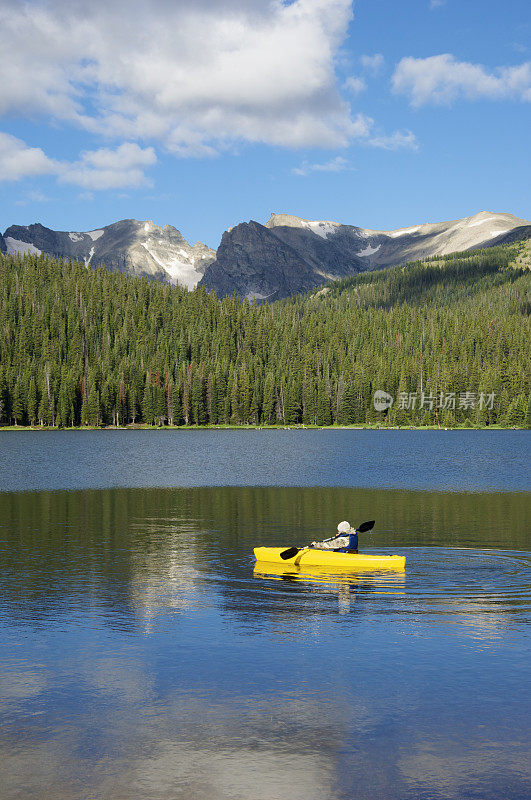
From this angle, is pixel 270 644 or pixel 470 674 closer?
pixel 470 674

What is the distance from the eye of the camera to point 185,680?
65.4 ft

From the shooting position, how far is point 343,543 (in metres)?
35.5

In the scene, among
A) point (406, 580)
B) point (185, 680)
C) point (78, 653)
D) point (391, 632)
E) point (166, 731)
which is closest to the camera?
point (166, 731)

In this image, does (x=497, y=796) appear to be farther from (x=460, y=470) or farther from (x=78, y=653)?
(x=460, y=470)

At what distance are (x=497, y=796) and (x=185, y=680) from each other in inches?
343

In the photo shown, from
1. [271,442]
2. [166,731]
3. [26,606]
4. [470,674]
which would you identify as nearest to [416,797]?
[166,731]

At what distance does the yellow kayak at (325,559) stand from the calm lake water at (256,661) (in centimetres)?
71

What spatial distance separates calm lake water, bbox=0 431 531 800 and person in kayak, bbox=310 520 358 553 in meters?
1.63

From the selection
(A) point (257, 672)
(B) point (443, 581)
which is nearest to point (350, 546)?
(B) point (443, 581)

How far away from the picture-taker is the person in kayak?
116 feet

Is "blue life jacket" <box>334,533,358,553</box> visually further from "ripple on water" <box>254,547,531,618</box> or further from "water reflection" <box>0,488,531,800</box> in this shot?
"water reflection" <box>0,488,531,800</box>

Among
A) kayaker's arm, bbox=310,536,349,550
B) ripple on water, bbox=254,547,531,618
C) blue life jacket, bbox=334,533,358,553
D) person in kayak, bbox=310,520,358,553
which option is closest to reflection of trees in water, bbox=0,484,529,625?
ripple on water, bbox=254,547,531,618

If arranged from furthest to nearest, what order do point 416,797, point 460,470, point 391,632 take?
point 460,470 < point 391,632 < point 416,797

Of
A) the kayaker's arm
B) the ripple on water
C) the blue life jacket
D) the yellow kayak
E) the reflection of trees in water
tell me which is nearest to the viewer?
the ripple on water
